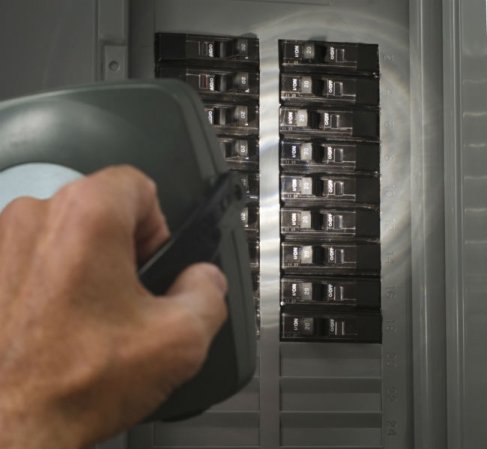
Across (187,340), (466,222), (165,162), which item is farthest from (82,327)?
(466,222)

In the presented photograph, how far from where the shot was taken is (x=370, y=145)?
7.02ft

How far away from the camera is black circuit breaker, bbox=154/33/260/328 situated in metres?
2.05

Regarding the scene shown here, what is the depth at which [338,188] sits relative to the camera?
2121 millimetres

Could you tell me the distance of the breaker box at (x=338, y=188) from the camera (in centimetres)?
203

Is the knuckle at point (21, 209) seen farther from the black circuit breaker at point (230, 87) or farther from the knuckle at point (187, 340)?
the black circuit breaker at point (230, 87)

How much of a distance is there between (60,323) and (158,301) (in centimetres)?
7

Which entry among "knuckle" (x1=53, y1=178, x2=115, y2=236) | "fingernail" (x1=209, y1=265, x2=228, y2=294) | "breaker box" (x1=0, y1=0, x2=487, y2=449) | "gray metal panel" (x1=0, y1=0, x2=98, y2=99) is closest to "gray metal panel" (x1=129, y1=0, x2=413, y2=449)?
"breaker box" (x1=0, y1=0, x2=487, y2=449)

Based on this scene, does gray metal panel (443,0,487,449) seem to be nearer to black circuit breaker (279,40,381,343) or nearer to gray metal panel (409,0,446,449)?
gray metal panel (409,0,446,449)

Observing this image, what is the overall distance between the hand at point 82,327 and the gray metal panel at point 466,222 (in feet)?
5.20

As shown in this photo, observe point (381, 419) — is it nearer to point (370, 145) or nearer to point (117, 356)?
point (370, 145)

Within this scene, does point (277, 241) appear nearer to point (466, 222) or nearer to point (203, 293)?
point (466, 222)

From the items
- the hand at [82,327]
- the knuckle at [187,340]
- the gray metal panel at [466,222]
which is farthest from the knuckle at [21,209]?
the gray metal panel at [466,222]

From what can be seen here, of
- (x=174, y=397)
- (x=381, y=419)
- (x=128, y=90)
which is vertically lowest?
(x=381, y=419)

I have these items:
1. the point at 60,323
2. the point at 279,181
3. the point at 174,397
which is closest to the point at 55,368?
the point at 60,323
